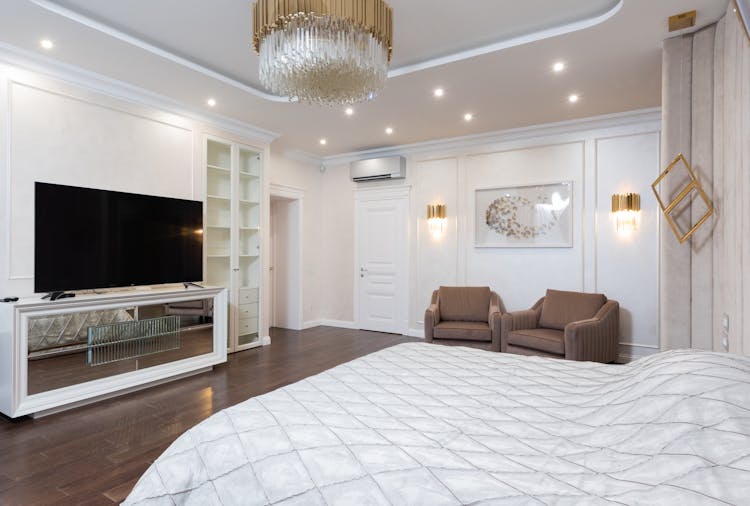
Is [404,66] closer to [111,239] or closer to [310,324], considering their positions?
[111,239]

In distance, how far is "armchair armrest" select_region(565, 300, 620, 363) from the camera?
3721 millimetres

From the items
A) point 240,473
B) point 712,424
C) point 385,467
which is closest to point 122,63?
point 240,473

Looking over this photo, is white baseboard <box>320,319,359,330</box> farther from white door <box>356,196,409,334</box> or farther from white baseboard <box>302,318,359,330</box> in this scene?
white door <box>356,196,409,334</box>

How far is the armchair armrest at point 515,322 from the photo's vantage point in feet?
14.0

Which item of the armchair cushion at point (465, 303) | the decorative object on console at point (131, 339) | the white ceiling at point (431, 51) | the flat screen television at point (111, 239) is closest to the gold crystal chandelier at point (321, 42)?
the white ceiling at point (431, 51)

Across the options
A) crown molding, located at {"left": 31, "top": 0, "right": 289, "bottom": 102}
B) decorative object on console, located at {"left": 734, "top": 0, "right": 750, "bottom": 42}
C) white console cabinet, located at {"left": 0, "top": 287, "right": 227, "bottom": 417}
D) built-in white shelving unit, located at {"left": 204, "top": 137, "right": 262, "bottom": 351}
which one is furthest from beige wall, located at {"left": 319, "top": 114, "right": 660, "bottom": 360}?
decorative object on console, located at {"left": 734, "top": 0, "right": 750, "bottom": 42}

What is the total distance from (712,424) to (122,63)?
4.29 meters

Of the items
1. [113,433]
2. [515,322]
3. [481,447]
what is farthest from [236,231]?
[481,447]

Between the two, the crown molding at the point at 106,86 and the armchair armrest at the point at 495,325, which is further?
the armchair armrest at the point at 495,325

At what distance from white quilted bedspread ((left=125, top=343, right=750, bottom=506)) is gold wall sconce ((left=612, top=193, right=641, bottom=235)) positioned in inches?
135

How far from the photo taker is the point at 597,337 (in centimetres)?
390

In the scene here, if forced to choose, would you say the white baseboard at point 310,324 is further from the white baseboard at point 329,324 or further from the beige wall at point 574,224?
the beige wall at point 574,224

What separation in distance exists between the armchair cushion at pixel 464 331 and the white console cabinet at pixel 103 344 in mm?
2321

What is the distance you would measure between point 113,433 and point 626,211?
514cm
